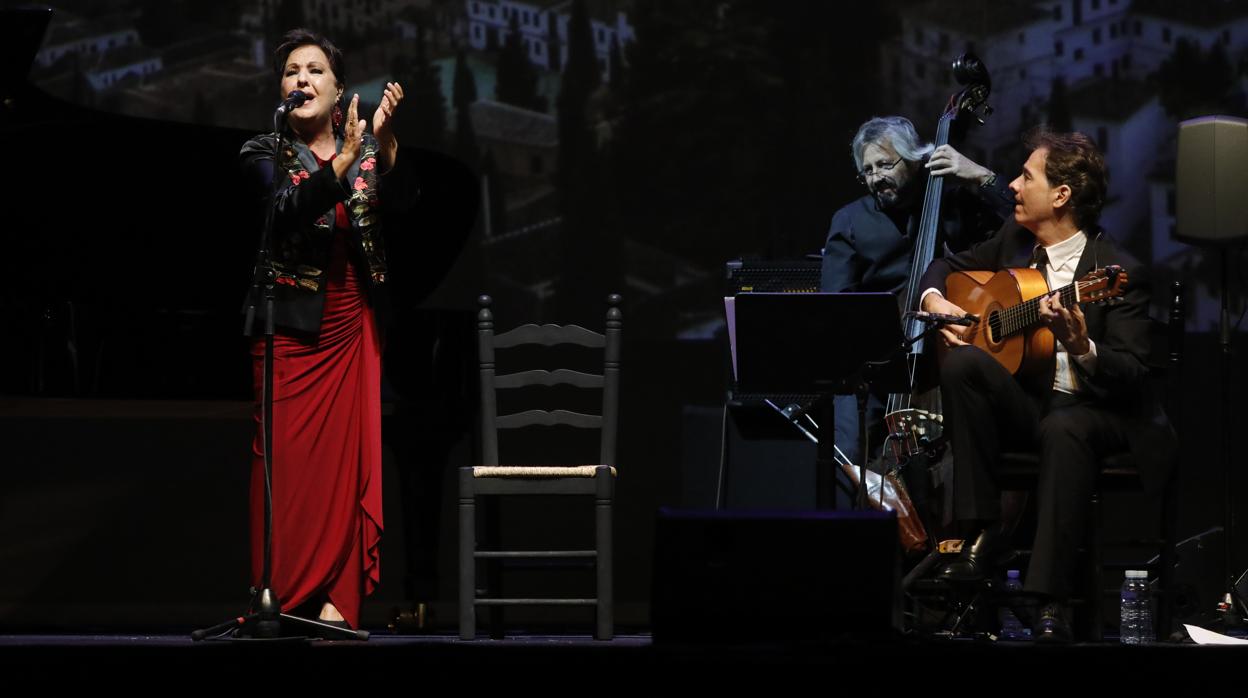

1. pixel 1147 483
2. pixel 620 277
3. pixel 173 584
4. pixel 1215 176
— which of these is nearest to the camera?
pixel 1147 483

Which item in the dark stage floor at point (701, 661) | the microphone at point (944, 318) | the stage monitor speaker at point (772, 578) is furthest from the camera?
the microphone at point (944, 318)

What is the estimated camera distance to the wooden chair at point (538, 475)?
14.1 ft

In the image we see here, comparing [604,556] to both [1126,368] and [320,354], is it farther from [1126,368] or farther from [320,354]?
[1126,368]

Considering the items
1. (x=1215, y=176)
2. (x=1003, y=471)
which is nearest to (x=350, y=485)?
(x=1003, y=471)

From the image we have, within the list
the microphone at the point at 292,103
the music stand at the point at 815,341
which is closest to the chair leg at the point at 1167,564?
the music stand at the point at 815,341

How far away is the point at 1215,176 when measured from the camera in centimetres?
433

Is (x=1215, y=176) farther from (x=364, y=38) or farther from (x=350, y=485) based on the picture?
(x=364, y=38)

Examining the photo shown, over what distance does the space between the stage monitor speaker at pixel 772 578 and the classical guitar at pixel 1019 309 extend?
985 millimetres

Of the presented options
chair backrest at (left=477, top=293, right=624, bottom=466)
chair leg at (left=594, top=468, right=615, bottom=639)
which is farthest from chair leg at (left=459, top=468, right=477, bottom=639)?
chair leg at (left=594, top=468, right=615, bottom=639)

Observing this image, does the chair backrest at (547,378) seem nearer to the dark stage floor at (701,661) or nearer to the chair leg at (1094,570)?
the chair leg at (1094,570)

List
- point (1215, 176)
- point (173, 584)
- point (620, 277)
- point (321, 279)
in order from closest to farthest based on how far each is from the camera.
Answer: point (321, 279), point (1215, 176), point (173, 584), point (620, 277)

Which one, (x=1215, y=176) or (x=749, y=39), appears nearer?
(x=1215, y=176)

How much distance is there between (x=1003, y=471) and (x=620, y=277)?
3.21m

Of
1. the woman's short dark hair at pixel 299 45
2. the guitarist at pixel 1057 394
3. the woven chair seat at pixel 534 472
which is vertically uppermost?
the woman's short dark hair at pixel 299 45
